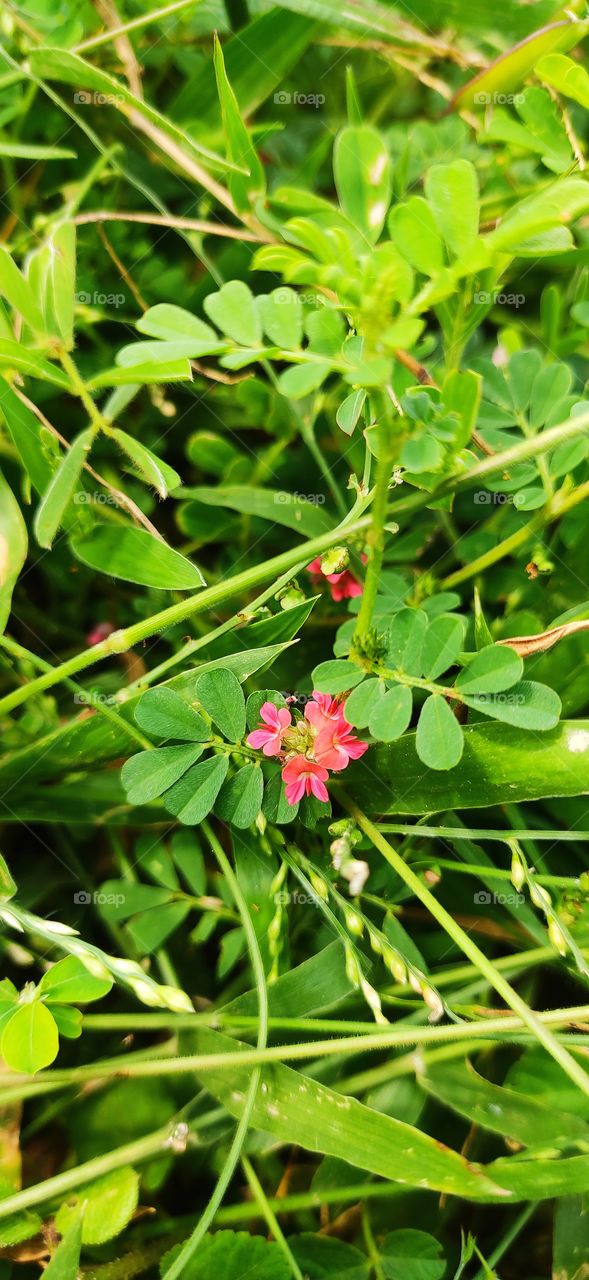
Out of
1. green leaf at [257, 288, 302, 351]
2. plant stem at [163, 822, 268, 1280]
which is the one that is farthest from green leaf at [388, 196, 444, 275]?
plant stem at [163, 822, 268, 1280]

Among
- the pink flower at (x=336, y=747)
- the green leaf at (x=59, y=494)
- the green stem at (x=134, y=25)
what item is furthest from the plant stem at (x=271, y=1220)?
the green stem at (x=134, y=25)

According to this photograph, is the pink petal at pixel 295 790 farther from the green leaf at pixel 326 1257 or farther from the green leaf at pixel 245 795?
the green leaf at pixel 326 1257

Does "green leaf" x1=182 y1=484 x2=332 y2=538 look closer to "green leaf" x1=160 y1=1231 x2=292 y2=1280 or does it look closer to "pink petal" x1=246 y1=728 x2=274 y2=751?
"pink petal" x1=246 y1=728 x2=274 y2=751

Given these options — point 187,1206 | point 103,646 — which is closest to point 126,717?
point 103,646

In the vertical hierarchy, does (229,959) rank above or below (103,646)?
below


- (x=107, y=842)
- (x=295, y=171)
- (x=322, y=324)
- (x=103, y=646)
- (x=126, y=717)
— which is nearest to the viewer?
(x=322, y=324)

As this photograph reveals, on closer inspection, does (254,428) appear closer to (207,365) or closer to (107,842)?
(207,365)
